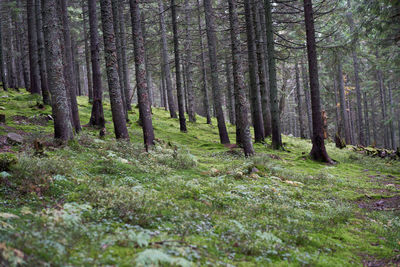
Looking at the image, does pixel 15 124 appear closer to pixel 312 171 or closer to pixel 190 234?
pixel 190 234

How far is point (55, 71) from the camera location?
10.0 meters

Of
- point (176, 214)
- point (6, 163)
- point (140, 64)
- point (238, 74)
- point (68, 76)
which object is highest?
point (68, 76)

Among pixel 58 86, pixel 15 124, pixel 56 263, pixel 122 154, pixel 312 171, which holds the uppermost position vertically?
pixel 58 86

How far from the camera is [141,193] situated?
5.82 meters

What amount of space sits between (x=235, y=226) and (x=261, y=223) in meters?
0.74

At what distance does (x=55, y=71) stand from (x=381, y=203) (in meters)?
11.3

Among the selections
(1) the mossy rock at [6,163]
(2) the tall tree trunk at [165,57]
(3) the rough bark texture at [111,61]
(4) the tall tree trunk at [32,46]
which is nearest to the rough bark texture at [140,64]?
(3) the rough bark texture at [111,61]

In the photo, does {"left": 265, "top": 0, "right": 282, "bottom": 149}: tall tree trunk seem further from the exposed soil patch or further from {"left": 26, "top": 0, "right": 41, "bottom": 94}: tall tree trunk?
{"left": 26, "top": 0, "right": 41, "bottom": 94}: tall tree trunk

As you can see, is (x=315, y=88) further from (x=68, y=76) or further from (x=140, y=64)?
(x=68, y=76)

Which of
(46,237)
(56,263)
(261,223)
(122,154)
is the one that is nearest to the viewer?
(56,263)

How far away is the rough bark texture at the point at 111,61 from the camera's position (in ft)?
39.3

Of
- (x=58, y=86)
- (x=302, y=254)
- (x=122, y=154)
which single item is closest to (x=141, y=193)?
(x=302, y=254)

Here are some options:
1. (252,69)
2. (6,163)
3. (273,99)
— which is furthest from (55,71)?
(273,99)

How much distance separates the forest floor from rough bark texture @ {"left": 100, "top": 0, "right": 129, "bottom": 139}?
8.12 feet
